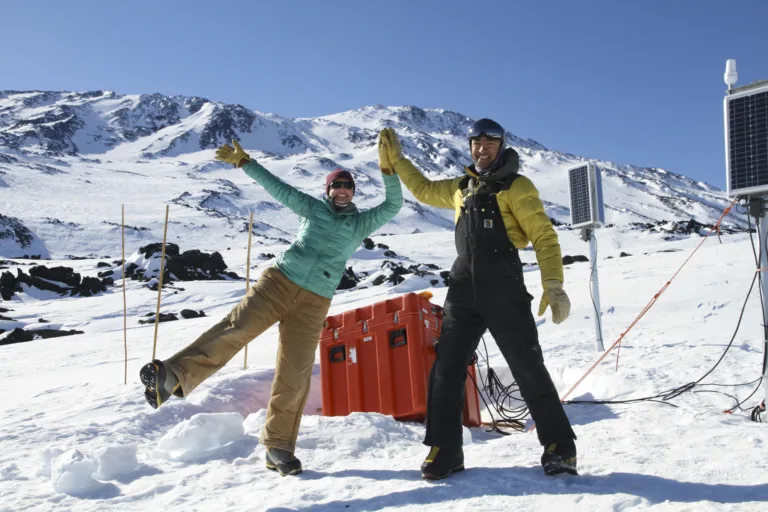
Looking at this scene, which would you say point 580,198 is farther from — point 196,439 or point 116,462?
point 116,462

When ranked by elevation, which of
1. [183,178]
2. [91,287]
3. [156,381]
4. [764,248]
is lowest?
[156,381]

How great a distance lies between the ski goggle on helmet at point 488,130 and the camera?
3.29 metres

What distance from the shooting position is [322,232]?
12.2 ft

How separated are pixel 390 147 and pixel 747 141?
230 centimetres

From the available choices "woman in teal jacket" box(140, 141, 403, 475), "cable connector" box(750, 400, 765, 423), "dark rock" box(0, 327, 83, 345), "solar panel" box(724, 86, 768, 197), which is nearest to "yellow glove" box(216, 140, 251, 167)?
"woman in teal jacket" box(140, 141, 403, 475)

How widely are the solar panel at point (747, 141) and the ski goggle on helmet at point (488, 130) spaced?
5.33ft

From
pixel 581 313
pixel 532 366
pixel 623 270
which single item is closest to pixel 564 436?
pixel 532 366

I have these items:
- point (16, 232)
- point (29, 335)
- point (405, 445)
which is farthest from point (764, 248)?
point (16, 232)

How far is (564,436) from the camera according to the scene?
2893 millimetres

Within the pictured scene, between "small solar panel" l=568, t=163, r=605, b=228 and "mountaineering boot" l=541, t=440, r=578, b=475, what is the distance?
435cm

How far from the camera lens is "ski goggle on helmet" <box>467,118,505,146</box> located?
3.29 meters

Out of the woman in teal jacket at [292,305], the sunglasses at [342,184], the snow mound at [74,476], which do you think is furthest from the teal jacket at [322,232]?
the snow mound at [74,476]

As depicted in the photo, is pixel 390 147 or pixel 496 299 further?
pixel 390 147

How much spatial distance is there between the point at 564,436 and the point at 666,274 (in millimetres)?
8219
